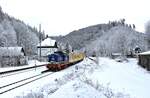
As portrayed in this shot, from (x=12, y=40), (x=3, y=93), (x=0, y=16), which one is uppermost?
(x=0, y=16)

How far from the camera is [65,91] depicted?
14430mm

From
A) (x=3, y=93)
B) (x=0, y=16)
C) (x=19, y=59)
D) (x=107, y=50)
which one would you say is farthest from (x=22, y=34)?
(x=3, y=93)

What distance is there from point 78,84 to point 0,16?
145625mm

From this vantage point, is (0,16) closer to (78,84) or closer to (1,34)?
(1,34)

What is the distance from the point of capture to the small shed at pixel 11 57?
2331 inches

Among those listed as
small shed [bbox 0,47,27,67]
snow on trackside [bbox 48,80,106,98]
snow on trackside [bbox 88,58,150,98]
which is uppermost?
small shed [bbox 0,47,27,67]

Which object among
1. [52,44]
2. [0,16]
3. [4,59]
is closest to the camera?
[4,59]

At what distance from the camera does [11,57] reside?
61219 millimetres

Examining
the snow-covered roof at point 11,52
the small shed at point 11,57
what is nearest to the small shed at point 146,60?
the small shed at point 11,57

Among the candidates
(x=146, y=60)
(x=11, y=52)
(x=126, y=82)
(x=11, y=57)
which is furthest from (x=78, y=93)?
(x=11, y=52)

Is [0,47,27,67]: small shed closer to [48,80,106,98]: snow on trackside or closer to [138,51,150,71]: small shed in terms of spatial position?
[138,51,150,71]: small shed

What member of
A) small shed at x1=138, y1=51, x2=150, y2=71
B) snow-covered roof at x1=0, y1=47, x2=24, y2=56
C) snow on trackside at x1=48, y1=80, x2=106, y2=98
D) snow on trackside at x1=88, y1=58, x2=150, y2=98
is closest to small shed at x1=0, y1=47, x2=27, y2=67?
snow-covered roof at x1=0, y1=47, x2=24, y2=56

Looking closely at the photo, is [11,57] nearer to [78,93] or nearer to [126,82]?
[126,82]

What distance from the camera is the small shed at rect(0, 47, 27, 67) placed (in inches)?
2331
